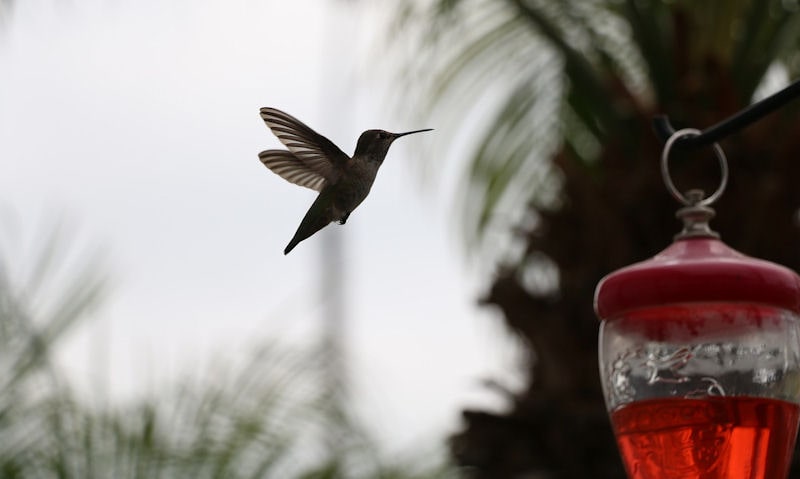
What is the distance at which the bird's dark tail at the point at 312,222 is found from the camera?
1.83 m

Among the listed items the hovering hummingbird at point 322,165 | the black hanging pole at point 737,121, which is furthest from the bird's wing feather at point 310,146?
the black hanging pole at point 737,121

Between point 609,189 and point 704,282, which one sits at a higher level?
point 609,189

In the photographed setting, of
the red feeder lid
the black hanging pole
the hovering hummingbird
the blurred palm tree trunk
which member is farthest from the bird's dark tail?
the blurred palm tree trunk

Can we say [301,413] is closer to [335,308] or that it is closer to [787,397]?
[787,397]

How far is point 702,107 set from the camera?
6578mm

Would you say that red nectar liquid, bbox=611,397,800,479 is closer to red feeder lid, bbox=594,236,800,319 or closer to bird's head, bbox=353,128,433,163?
red feeder lid, bbox=594,236,800,319

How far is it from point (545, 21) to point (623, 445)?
4676mm

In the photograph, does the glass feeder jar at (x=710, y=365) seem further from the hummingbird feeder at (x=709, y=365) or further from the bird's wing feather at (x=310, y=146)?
the bird's wing feather at (x=310, y=146)

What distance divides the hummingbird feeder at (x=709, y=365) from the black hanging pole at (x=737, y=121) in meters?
0.26

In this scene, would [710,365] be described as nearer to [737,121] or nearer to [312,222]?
[737,121]

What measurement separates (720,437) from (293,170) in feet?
3.24

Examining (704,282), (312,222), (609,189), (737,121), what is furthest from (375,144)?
(609,189)

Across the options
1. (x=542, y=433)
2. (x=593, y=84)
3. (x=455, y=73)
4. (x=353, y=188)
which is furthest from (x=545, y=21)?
(x=353, y=188)

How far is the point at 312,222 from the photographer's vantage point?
186cm
